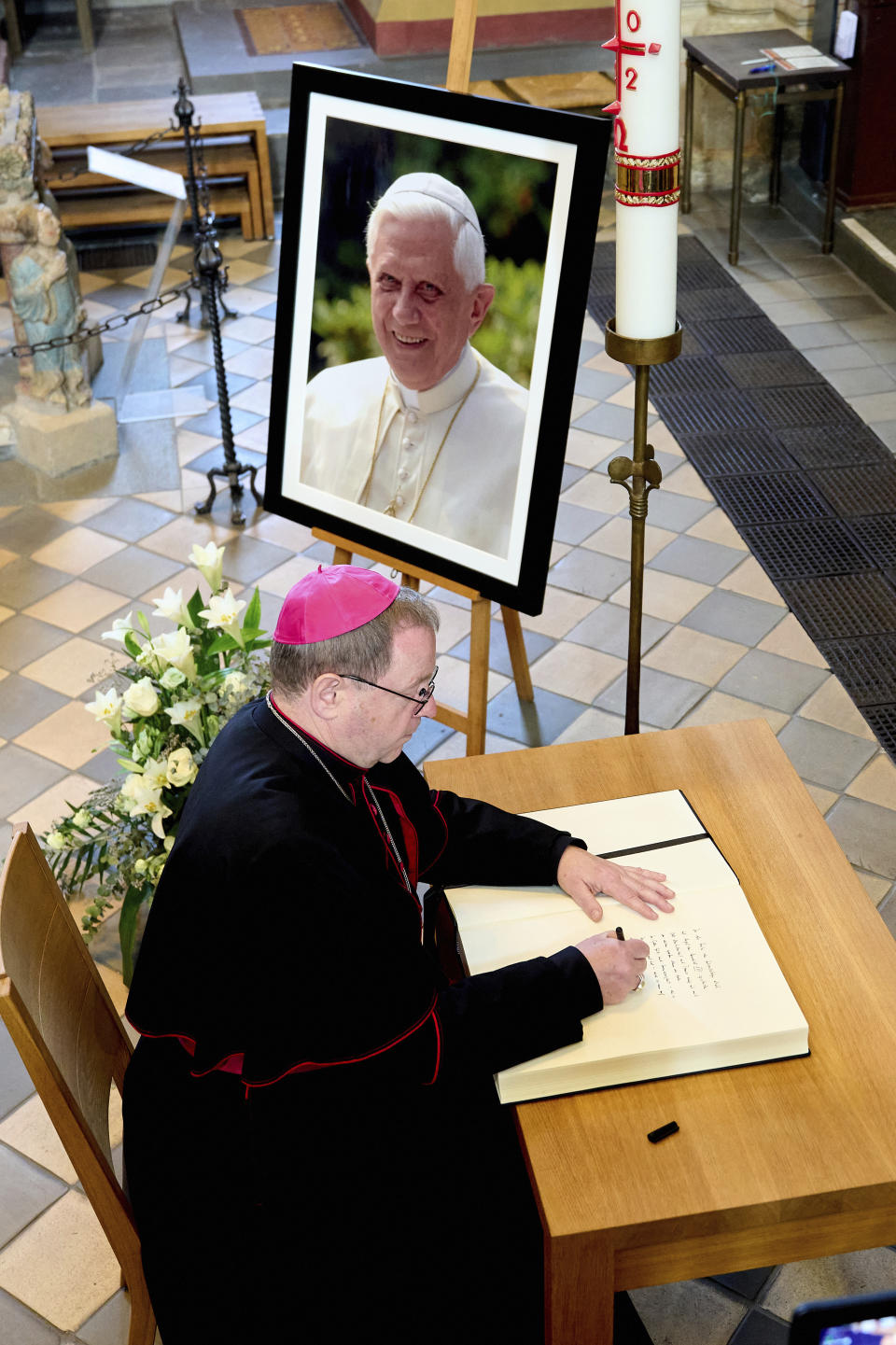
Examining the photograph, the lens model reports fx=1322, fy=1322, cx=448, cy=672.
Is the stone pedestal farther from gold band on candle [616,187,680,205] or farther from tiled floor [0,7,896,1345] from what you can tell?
gold band on candle [616,187,680,205]

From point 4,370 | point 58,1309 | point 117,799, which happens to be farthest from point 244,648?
point 4,370

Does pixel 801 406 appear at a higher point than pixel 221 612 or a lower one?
lower

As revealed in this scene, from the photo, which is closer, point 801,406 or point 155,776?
point 155,776

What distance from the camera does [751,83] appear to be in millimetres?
5996

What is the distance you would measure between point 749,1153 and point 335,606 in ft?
2.85

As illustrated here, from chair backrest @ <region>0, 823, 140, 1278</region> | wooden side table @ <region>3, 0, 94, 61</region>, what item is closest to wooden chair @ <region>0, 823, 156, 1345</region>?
chair backrest @ <region>0, 823, 140, 1278</region>

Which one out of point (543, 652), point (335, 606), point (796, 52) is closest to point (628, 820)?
point (335, 606)

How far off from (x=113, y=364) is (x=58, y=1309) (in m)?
4.32

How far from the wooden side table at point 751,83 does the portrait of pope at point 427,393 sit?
406 centimetres

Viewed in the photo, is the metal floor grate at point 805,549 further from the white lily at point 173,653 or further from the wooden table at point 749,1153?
the wooden table at point 749,1153

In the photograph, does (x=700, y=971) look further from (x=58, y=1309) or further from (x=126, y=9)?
(x=126, y=9)

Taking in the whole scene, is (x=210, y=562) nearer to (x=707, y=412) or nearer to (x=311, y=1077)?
(x=311, y=1077)

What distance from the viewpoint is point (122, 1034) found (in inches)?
82.5

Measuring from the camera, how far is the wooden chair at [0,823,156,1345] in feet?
5.42
